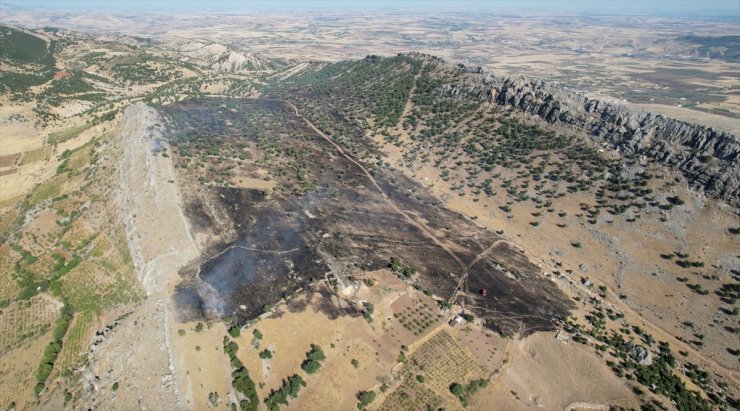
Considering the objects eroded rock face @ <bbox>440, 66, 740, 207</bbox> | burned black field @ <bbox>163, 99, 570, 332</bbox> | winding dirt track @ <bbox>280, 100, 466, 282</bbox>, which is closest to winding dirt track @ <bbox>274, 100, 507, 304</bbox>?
winding dirt track @ <bbox>280, 100, 466, 282</bbox>

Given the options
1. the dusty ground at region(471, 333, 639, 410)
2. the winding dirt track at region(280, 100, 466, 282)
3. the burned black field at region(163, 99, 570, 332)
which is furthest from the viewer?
the winding dirt track at region(280, 100, 466, 282)

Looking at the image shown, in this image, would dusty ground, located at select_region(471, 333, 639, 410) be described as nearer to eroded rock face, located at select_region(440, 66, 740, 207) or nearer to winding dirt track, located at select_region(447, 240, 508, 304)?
winding dirt track, located at select_region(447, 240, 508, 304)

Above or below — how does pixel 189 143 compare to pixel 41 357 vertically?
above

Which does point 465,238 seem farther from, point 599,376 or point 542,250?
point 599,376

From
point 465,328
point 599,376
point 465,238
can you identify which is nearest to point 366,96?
point 465,238

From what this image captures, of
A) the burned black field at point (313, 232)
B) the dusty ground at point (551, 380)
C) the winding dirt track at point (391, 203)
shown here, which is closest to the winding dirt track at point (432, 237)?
the winding dirt track at point (391, 203)

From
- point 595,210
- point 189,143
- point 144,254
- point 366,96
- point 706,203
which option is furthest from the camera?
point 366,96

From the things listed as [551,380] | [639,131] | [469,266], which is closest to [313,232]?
[469,266]
